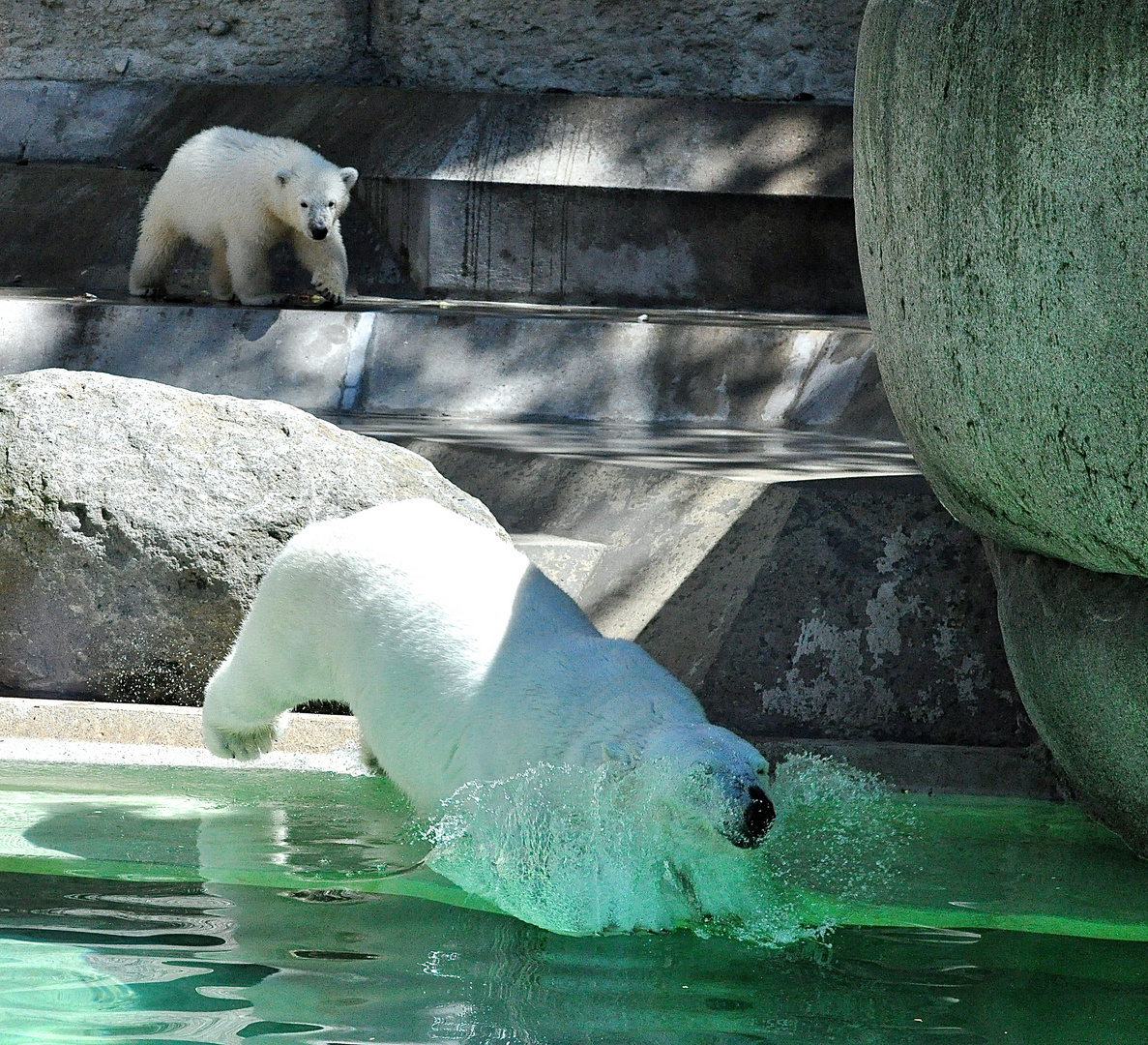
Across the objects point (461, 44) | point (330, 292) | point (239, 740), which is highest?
point (461, 44)

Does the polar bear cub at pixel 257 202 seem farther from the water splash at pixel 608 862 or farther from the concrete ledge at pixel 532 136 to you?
the water splash at pixel 608 862

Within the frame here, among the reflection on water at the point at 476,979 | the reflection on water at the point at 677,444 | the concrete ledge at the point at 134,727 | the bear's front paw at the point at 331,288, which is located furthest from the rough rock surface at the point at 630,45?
the reflection on water at the point at 476,979

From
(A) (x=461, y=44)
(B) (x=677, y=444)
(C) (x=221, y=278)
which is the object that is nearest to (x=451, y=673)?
(B) (x=677, y=444)

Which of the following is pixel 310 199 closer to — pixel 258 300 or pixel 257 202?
pixel 257 202

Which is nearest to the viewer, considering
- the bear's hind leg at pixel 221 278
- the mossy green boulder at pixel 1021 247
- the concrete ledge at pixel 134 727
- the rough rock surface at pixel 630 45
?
the mossy green boulder at pixel 1021 247

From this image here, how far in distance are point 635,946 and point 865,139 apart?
1584 millimetres

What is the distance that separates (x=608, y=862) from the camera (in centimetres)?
283

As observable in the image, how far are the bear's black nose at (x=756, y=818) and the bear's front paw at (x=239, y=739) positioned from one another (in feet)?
5.11

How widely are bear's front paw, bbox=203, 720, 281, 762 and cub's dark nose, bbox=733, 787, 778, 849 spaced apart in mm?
1555

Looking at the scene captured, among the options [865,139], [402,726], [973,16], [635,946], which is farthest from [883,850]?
[973,16]

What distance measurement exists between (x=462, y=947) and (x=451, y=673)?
64 centimetres

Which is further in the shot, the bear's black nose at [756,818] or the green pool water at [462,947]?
the bear's black nose at [756,818]

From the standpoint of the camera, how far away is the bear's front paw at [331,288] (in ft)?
27.8

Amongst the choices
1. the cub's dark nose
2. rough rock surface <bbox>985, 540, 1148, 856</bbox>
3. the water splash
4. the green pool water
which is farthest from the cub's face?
the cub's dark nose
